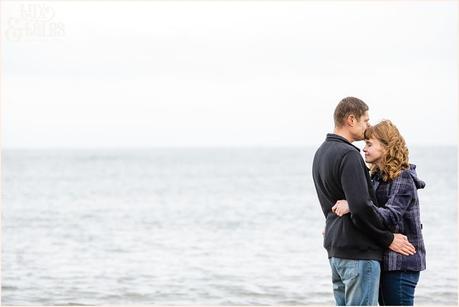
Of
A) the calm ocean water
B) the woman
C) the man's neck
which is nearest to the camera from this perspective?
the woman

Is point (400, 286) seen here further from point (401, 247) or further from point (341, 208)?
point (341, 208)

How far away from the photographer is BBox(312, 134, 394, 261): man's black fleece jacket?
14.7 feet

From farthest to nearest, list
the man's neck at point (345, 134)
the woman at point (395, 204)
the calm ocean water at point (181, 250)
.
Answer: the calm ocean water at point (181, 250) < the man's neck at point (345, 134) < the woman at point (395, 204)

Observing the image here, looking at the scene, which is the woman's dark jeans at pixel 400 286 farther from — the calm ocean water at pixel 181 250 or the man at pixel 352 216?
the calm ocean water at pixel 181 250

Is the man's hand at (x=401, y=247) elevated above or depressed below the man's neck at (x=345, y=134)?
below

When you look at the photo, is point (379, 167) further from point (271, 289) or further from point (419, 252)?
point (271, 289)

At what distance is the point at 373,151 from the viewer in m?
4.66

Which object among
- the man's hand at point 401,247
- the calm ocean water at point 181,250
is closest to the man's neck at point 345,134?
the man's hand at point 401,247

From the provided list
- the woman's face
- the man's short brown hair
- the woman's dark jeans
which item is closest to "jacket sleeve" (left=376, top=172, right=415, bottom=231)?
the woman's face

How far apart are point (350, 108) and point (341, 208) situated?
0.55m

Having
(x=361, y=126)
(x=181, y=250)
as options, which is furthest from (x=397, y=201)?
(x=181, y=250)

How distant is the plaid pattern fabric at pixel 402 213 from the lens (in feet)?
15.0

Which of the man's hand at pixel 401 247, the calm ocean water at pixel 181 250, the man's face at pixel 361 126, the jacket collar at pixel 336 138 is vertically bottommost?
the calm ocean water at pixel 181 250

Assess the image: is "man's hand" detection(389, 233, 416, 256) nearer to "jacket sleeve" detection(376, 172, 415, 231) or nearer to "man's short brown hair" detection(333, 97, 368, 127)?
"jacket sleeve" detection(376, 172, 415, 231)
